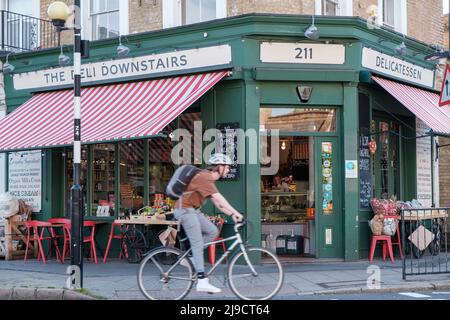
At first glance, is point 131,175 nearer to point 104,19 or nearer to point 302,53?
point 104,19

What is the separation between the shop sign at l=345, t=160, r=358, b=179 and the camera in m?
13.0

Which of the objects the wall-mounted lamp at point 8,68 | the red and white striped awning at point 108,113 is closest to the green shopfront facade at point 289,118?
the red and white striped awning at point 108,113

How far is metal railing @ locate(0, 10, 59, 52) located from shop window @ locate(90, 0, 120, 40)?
104 centimetres

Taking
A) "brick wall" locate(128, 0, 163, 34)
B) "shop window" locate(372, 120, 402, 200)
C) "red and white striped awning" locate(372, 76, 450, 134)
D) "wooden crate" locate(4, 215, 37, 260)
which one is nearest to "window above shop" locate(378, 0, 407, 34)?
"red and white striped awning" locate(372, 76, 450, 134)

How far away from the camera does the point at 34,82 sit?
15312 millimetres

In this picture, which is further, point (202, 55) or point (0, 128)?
point (0, 128)

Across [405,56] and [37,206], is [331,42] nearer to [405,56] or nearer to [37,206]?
[405,56]

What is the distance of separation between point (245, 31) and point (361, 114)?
119 inches

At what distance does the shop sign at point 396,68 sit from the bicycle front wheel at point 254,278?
602 cm

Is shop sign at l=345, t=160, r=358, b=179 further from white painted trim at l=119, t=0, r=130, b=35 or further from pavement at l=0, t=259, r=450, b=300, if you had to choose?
white painted trim at l=119, t=0, r=130, b=35

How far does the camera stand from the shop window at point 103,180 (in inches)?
564
